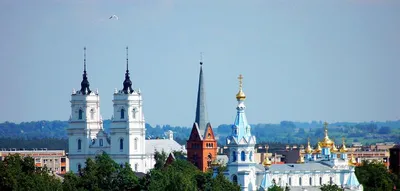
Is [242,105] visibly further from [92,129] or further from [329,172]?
[92,129]

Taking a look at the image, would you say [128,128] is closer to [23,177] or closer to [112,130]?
[112,130]

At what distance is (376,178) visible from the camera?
353 feet

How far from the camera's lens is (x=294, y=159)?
146 meters

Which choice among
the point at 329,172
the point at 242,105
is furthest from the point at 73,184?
the point at 329,172

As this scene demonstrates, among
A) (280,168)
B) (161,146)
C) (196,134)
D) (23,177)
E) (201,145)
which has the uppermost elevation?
(161,146)

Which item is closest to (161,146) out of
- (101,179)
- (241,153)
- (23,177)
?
(241,153)

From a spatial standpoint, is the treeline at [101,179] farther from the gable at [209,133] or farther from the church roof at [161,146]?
the church roof at [161,146]

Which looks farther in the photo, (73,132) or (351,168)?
(73,132)

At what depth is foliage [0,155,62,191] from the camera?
3378 inches

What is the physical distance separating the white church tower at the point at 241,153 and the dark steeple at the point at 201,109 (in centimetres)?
2262

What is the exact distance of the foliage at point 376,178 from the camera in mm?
104781

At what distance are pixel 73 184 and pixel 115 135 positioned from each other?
38293mm

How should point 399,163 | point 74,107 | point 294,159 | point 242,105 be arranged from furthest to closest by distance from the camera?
1. point 294,159
2. point 74,107
3. point 399,163
4. point 242,105

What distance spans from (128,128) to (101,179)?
33.8 metres
